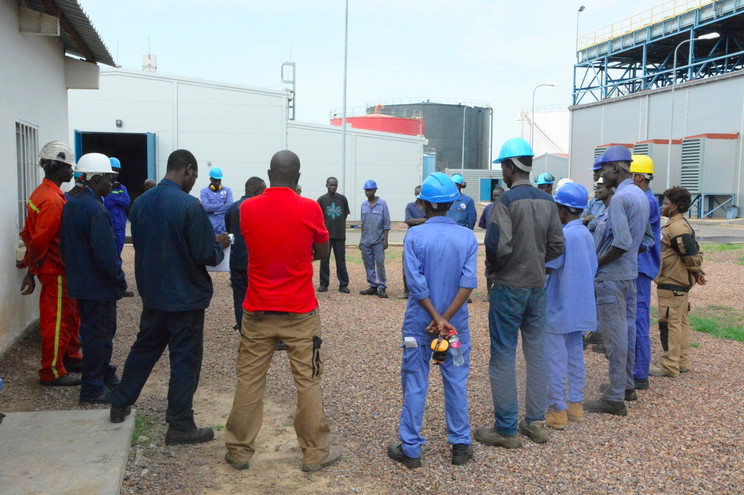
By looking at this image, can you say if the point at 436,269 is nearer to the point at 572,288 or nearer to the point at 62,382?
the point at 572,288

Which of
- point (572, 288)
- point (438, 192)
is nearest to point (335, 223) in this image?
point (572, 288)

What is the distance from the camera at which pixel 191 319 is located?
14.5ft

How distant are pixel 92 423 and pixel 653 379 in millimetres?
5045

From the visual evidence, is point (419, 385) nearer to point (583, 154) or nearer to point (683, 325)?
point (683, 325)

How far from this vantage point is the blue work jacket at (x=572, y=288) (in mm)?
4910

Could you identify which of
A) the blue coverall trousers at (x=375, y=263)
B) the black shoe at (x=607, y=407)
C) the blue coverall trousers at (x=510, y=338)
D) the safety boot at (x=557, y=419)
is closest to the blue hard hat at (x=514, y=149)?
the blue coverall trousers at (x=510, y=338)

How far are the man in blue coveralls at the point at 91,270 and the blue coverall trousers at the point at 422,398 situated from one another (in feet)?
7.95

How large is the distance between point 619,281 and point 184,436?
3607 millimetres

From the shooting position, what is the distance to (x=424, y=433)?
4773mm

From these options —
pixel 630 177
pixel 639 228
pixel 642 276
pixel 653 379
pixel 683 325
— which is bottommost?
pixel 653 379

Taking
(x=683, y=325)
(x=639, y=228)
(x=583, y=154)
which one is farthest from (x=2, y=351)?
(x=583, y=154)

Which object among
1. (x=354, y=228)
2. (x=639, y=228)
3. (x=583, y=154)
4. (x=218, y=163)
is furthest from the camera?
Result: (x=583, y=154)

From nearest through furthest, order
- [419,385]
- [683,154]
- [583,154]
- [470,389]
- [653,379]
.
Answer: [419,385], [470,389], [653,379], [683,154], [583,154]

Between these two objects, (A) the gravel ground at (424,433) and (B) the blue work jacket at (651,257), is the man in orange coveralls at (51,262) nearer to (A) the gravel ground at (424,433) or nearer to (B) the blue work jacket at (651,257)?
(A) the gravel ground at (424,433)
